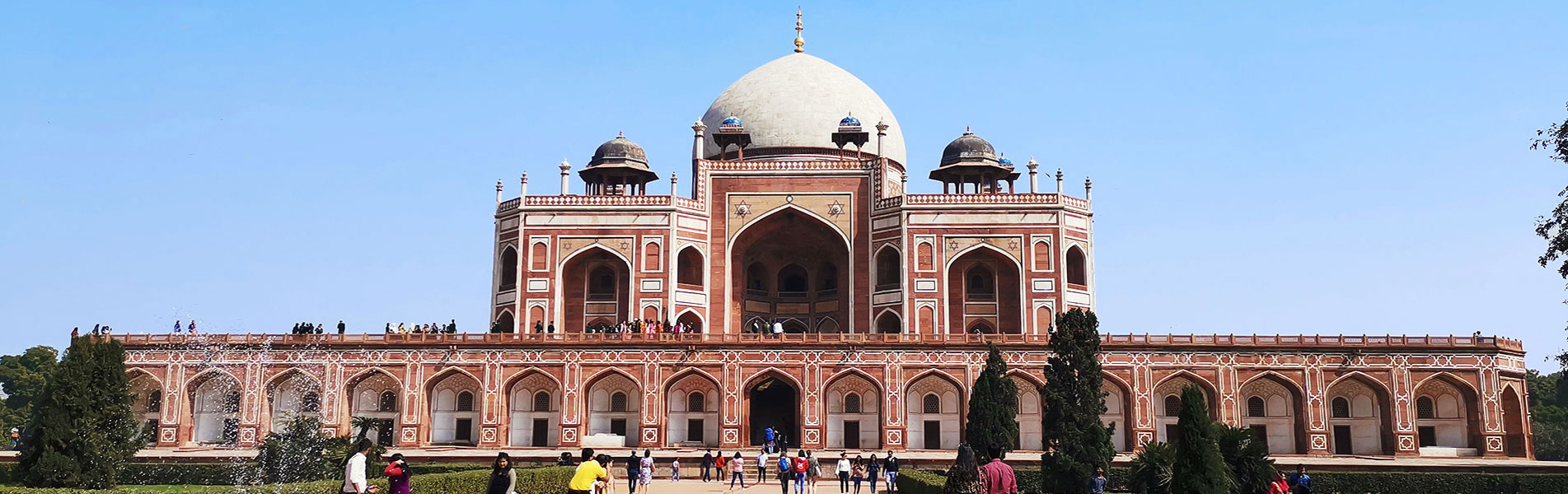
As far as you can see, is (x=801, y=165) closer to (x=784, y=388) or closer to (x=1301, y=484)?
(x=784, y=388)

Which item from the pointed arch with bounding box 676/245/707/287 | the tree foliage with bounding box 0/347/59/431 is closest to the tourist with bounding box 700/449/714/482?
the pointed arch with bounding box 676/245/707/287

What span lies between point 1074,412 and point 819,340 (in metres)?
9.85

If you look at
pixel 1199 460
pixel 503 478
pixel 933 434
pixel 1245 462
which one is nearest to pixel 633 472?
pixel 1199 460

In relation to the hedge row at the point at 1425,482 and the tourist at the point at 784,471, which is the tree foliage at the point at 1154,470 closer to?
the hedge row at the point at 1425,482

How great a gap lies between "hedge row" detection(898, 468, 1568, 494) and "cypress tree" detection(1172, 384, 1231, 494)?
24.6ft

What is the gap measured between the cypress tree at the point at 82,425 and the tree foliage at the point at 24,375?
34.4 m

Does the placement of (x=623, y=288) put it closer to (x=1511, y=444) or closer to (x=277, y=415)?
(x=277, y=415)

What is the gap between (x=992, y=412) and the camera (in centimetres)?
2566

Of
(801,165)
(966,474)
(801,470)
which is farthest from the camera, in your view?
(801,165)

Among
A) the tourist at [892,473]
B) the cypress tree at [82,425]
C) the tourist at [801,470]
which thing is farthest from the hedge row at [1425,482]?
the cypress tree at [82,425]

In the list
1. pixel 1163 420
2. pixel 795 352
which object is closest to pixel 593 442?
pixel 795 352

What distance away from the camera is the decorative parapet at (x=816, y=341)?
1259 inches

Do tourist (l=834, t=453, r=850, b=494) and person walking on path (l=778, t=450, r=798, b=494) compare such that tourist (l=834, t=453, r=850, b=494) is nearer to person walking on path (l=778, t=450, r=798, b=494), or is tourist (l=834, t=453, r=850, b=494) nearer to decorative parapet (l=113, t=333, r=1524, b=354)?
person walking on path (l=778, t=450, r=798, b=494)

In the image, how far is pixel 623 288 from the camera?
38.2 metres
